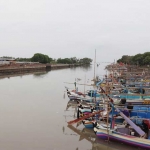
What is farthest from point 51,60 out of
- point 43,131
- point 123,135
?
Answer: point 123,135

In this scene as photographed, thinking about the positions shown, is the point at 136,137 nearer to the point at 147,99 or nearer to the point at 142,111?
the point at 142,111

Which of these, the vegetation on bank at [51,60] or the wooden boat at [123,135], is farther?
the vegetation on bank at [51,60]

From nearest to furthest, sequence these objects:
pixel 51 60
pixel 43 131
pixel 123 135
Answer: pixel 123 135, pixel 43 131, pixel 51 60

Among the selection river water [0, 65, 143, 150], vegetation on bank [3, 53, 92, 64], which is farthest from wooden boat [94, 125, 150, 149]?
vegetation on bank [3, 53, 92, 64]

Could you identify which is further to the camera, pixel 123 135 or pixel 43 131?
pixel 43 131

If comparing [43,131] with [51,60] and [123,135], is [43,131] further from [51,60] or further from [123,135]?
[51,60]

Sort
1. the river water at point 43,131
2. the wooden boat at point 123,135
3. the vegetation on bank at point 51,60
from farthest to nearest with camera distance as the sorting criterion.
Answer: the vegetation on bank at point 51,60, the river water at point 43,131, the wooden boat at point 123,135

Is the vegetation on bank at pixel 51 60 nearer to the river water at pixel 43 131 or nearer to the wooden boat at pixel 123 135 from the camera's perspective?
the river water at pixel 43 131

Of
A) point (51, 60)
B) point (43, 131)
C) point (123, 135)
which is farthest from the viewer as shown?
point (51, 60)

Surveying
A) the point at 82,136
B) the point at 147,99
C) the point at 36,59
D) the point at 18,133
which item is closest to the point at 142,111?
the point at 82,136

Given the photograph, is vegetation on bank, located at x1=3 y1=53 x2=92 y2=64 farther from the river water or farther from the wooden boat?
the wooden boat

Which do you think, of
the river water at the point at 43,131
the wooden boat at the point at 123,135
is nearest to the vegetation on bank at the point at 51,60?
the river water at the point at 43,131

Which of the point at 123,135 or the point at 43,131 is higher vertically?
the point at 123,135

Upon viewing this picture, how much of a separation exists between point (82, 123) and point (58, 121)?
1.51 metres
